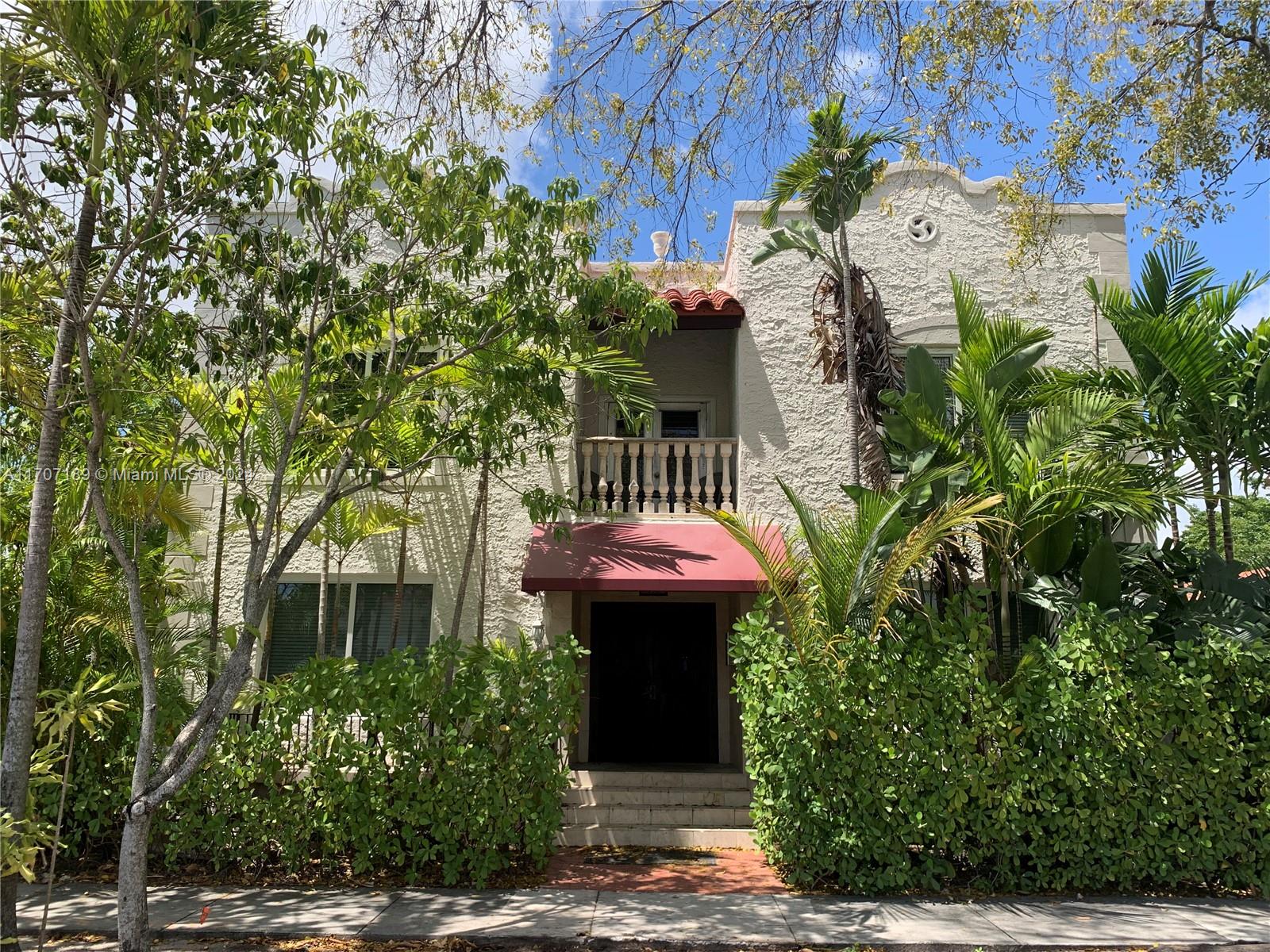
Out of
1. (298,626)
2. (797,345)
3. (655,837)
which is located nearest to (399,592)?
(298,626)

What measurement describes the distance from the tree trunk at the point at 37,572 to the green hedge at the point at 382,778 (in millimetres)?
2152

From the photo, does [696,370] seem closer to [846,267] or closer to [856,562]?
[846,267]

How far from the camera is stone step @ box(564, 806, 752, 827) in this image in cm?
999

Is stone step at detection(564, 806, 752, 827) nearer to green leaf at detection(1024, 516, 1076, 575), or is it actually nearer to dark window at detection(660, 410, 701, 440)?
green leaf at detection(1024, 516, 1076, 575)

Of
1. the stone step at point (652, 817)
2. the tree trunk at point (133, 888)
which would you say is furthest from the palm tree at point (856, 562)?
the tree trunk at point (133, 888)

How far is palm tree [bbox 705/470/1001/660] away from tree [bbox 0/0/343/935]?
15.5 ft

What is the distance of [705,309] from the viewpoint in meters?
11.8

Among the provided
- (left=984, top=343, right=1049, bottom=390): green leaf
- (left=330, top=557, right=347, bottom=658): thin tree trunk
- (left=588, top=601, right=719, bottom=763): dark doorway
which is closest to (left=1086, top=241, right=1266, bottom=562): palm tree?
(left=984, top=343, right=1049, bottom=390): green leaf

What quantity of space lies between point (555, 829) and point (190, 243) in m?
5.75

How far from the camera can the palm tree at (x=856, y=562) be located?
7574mm

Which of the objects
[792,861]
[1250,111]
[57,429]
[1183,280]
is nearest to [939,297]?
[1183,280]

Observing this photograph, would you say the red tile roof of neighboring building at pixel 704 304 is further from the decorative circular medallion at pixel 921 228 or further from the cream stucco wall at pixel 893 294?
the decorative circular medallion at pixel 921 228

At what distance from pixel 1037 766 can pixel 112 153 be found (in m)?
8.56

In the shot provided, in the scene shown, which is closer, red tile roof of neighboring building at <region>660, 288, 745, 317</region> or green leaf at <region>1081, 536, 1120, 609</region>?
green leaf at <region>1081, 536, 1120, 609</region>
